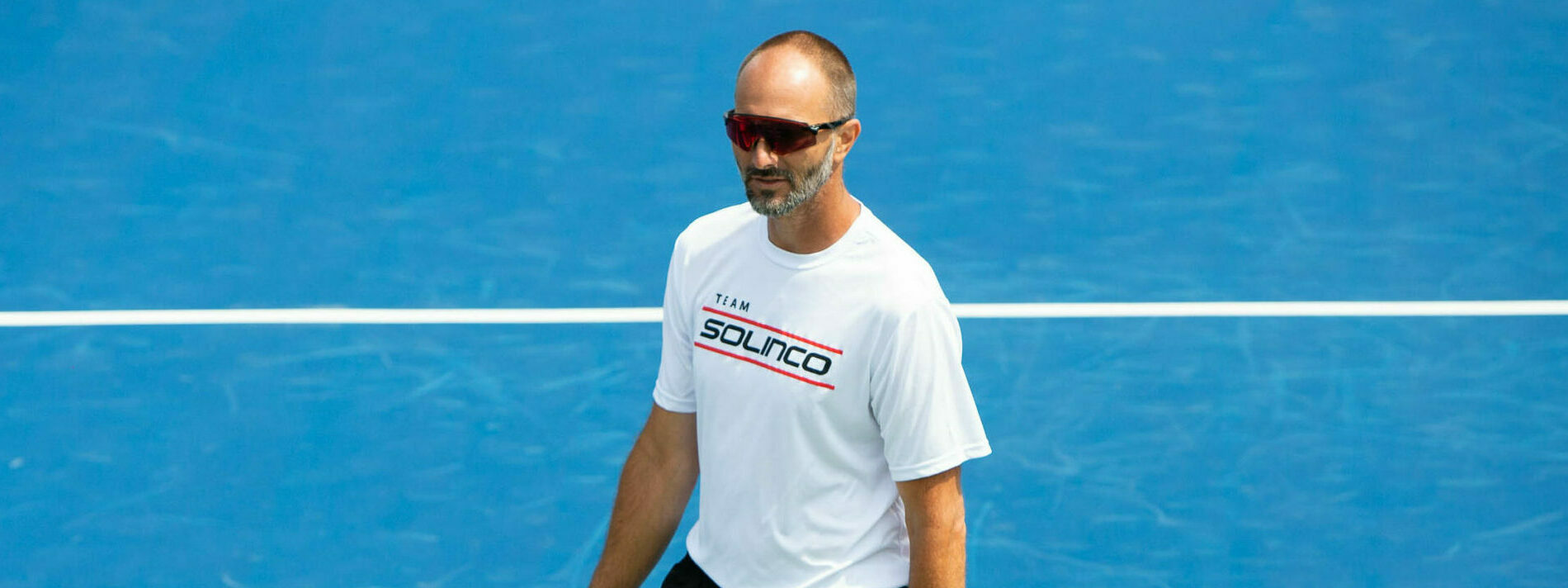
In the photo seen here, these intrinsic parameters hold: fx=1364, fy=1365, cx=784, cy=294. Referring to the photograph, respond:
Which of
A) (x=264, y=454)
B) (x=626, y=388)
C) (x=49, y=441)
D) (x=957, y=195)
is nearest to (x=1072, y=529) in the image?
(x=957, y=195)

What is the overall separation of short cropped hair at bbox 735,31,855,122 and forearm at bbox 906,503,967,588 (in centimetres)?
69

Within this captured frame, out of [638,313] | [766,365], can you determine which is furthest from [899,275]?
[638,313]

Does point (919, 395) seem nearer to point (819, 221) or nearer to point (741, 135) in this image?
point (819, 221)

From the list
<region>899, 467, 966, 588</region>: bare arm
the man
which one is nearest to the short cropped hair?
the man

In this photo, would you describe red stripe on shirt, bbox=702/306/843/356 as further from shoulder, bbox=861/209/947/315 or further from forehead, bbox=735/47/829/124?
forehead, bbox=735/47/829/124

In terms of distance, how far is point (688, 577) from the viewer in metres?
2.56

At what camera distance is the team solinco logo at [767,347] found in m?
2.29

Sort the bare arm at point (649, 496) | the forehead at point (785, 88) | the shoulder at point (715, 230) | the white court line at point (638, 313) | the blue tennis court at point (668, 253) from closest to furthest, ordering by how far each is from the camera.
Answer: the forehead at point (785, 88), the shoulder at point (715, 230), the bare arm at point (649, 496), the blue tennis court at point (668, 253), the white court line at point (638, 313)

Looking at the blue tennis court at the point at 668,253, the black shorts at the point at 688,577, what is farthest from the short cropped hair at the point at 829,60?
the blue tennis court at the point at 668,253

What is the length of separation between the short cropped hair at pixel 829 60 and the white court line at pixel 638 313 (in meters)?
2.33

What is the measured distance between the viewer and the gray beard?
223cm

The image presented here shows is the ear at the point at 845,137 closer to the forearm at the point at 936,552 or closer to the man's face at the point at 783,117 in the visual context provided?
the man's face at the point at 783,117

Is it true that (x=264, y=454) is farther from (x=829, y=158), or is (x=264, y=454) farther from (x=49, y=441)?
(x=829, y=158)

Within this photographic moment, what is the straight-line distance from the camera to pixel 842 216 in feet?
7.69
